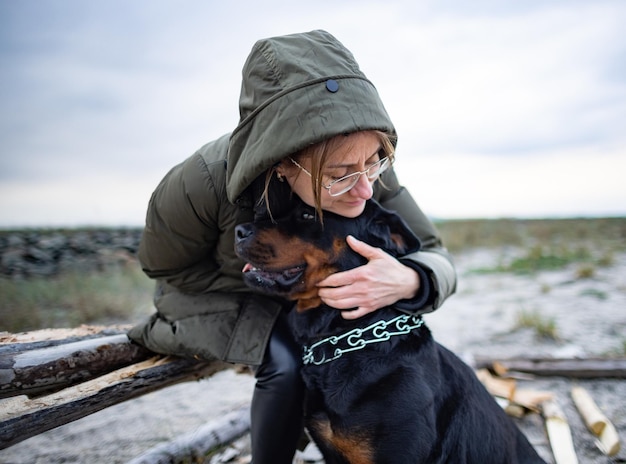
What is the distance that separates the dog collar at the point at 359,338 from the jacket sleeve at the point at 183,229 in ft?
2.44

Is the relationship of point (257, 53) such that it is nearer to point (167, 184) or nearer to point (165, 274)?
point (167, 184)

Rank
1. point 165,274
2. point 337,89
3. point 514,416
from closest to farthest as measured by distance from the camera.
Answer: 1. point 337,89
2. point 165,274
3. point 514,416

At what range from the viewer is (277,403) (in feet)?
7.14

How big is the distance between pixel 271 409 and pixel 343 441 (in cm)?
42

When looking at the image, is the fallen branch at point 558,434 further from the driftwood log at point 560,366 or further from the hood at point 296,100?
the hood at point 296,100

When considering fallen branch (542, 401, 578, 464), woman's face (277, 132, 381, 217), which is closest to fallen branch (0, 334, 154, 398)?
woman's face (277, 132, 381, 217)

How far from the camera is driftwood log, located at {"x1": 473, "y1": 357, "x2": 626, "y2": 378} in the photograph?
12.1ft

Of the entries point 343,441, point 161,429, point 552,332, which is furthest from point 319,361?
point 552,332

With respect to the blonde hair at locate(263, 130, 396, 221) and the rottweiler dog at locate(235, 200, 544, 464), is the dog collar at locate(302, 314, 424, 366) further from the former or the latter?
the blonde hair at locate(263, 130, 396, 221)

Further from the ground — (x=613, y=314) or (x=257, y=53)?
(x=257, y=53)

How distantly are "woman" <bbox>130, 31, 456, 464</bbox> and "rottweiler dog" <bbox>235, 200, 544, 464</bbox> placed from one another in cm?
9

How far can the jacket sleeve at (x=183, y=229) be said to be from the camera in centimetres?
216

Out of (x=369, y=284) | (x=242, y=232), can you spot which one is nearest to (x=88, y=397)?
(x=242, y=232)

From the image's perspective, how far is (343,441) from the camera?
6.31 feet
